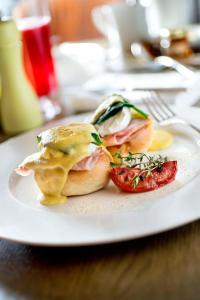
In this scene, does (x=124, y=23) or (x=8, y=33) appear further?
(x=124, y=23)

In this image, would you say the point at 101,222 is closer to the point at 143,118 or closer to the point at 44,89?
the point at 143,118

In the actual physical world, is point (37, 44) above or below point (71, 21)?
above

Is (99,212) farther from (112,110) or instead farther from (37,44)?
(37,44)

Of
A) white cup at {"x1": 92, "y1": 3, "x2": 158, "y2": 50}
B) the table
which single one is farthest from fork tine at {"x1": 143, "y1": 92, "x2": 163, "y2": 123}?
white cup at {"x1": 92, "y1": 3, "x2": 158, "y2": 50}

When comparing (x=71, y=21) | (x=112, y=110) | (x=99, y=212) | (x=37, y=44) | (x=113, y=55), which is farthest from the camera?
(x=71, y=21)

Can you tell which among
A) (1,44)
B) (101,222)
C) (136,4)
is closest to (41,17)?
(1,44)

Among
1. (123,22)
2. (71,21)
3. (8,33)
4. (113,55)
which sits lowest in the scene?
(71,21)

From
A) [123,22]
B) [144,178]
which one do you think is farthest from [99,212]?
[123,22]

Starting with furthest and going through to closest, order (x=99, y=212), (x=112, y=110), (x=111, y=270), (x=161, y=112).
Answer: (x=161, y=112) < (x=112, y=110) < (x=99, y=212) < (x=111, y=270)
